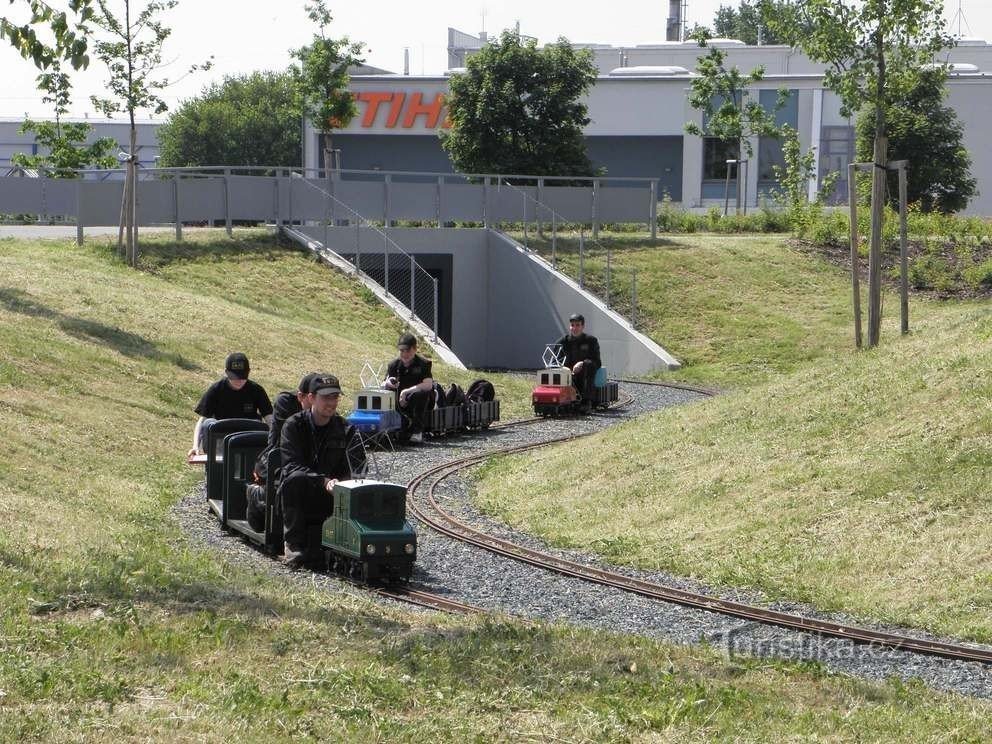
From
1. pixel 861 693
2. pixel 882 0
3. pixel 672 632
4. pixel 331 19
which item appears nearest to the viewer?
pixel 861 693

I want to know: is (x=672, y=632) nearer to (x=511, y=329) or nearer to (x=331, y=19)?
(x=511, y=329)

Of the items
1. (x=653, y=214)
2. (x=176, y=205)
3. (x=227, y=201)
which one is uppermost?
(x=227, y=201)

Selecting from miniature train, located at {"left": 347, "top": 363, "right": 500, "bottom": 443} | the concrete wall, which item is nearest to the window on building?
the concrete wall

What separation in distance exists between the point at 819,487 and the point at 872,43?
11.1m

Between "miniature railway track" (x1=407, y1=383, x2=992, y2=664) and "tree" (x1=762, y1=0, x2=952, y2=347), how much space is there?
9.22 metres

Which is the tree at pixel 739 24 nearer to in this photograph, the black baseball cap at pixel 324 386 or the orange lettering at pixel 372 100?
the orange lettering at pixel 372 100

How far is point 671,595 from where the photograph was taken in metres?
11.3

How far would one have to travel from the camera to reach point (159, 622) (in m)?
8.48

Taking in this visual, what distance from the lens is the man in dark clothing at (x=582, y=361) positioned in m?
25.5

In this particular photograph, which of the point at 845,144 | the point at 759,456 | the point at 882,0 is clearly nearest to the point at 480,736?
the point at 759,456

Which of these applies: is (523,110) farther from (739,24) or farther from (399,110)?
(739,24)

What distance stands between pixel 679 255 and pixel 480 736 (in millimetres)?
35170

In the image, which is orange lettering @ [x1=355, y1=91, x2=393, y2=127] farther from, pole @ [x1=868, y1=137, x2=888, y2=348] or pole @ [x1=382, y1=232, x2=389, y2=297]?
pole @ [x1=868, y1=137, x2=888, y2=348]

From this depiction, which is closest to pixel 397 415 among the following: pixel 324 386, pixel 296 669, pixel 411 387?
pixel 411 387
